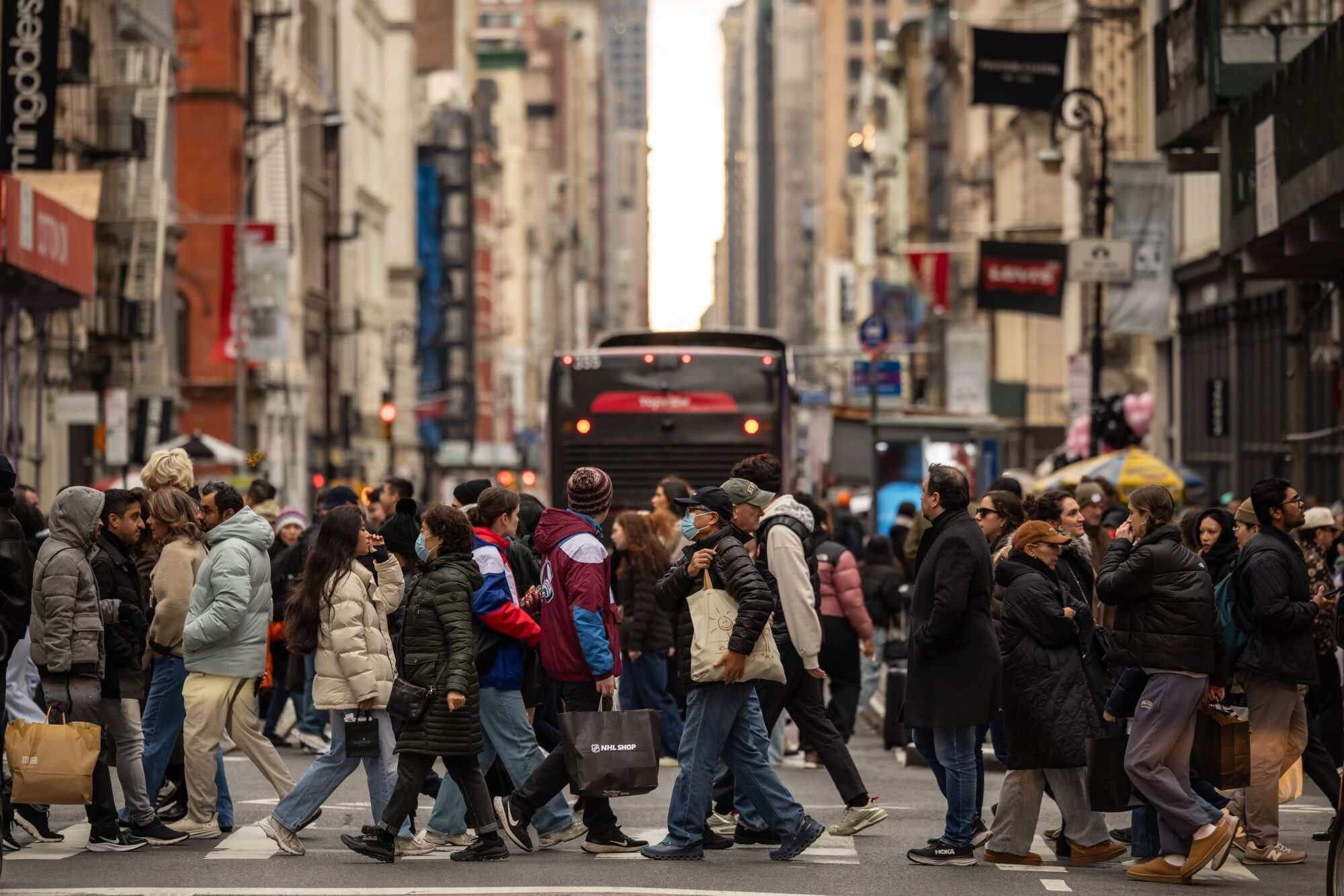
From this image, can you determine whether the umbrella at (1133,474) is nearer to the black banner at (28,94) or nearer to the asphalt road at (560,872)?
the asphalt road at (560,872)

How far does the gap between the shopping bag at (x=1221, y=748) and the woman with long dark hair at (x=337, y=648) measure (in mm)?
4065

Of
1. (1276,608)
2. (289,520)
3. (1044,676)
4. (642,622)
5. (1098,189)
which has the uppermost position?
(1098,189)

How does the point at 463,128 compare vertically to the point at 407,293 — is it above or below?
above

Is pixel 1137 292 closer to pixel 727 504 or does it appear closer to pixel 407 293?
pixel 727 504

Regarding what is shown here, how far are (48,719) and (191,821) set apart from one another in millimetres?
1032

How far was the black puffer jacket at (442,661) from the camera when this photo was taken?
11.1m

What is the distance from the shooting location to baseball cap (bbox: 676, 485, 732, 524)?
1141cm

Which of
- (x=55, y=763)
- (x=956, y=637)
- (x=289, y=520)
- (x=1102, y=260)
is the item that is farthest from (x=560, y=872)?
(x=1102, y=260)

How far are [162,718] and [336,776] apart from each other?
124 centimetres

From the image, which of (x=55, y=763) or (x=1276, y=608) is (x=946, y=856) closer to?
(x=1276, y=608)

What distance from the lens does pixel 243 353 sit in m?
45.7

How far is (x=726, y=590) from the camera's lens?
11328 mm

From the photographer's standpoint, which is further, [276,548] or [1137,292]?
[1137,292]

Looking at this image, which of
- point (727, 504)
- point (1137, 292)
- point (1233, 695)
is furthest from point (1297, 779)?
point (1137, 292)
